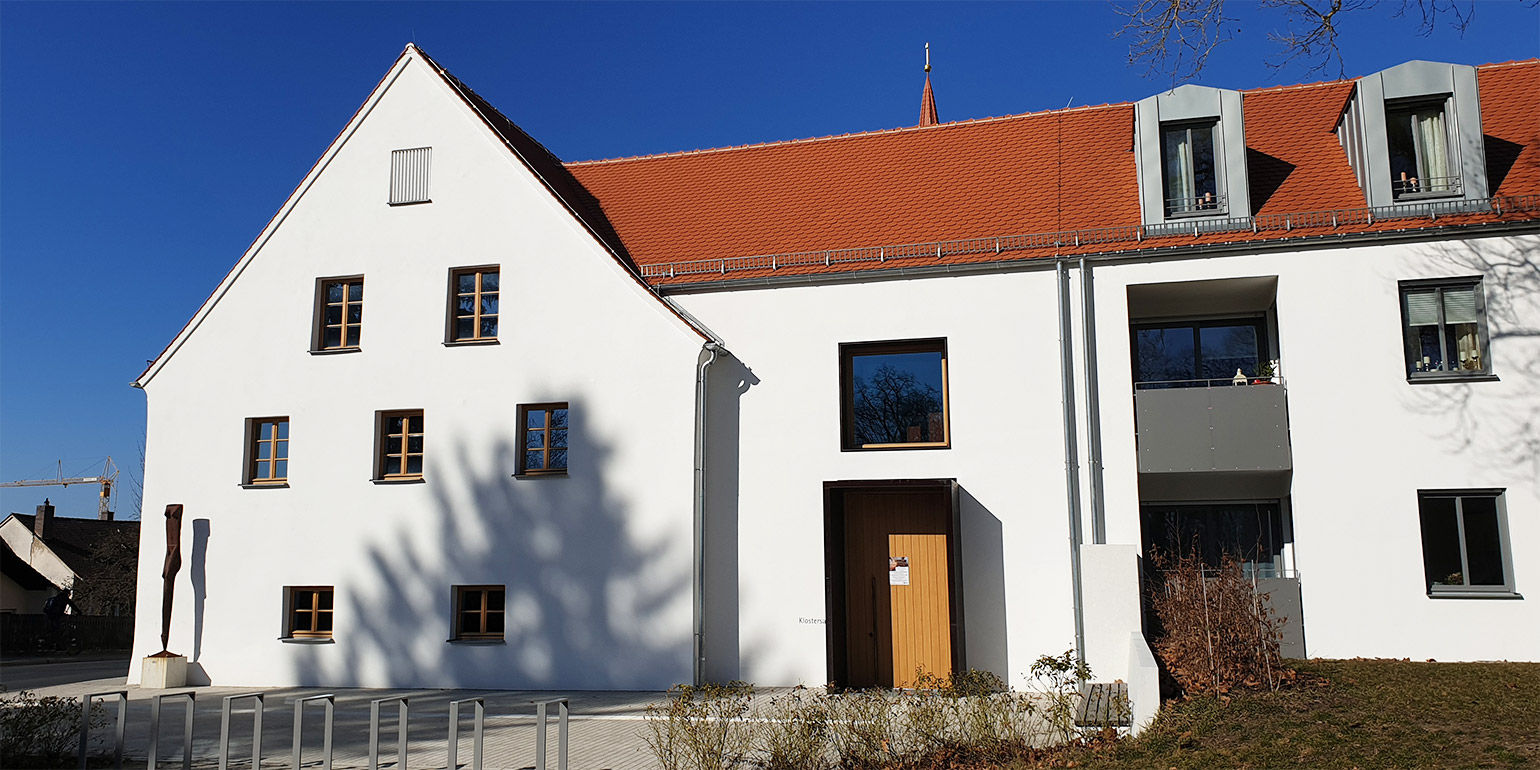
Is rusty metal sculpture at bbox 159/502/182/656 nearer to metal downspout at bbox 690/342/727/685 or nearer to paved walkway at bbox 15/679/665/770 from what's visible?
paved walkway at bbox 15/679/665/770

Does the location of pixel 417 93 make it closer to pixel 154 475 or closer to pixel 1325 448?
pixel 154 475

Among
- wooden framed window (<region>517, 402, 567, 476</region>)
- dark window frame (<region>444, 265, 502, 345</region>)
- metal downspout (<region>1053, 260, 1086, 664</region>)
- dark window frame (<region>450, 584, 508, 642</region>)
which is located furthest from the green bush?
metal downspout (<region>1053, 260, 1086, 664</region>)

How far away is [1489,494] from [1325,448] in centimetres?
211

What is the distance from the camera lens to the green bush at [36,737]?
444 inches

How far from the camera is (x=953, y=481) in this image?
52.5 ft

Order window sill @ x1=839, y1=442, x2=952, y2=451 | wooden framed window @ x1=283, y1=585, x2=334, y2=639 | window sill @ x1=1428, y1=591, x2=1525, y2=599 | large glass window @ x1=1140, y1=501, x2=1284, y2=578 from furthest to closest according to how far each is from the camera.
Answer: wooden framed window @ x1=283, y1=585, x2=334, y2=639 < large glass window @ x1=1140, y1=501, x2=1284, y2=578 < window sill @ x1=839, y1=442, x2=952, y2=451 < window sill @ x1=1428, y1=591, x2=1525, y2=599

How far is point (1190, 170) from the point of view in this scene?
17516mm

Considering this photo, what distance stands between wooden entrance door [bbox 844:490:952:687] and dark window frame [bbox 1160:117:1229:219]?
5.87m

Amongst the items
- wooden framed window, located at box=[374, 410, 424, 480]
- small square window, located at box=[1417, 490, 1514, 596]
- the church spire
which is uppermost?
the church spire

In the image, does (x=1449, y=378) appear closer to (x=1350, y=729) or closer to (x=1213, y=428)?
(x=1213, y=428)

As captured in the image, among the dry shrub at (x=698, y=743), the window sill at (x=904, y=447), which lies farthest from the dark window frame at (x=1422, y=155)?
the dry shrub at (x=698, y=743)

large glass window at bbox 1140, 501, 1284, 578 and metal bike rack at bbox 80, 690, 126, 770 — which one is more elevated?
large glass window at bbox 1140, 501, 1284, 578

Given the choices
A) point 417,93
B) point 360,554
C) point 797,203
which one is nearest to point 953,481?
point 797,203

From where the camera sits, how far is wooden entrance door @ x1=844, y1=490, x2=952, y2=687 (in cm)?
1644
